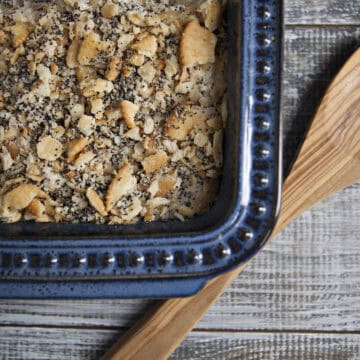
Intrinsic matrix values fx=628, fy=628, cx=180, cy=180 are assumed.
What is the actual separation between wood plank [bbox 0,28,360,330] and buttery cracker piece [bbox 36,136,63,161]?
0.23 m

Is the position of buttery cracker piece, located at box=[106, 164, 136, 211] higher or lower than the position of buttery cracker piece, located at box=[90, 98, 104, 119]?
lower

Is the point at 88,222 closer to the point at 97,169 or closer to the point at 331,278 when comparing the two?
the point at 97,169

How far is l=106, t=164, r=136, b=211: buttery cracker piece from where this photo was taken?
0.82m

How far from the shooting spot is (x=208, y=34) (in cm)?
83

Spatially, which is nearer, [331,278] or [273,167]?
[273,167]

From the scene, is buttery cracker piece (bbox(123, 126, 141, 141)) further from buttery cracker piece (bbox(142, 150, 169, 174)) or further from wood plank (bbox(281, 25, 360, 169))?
wood plank (bbox(281, 25, 360, 169))

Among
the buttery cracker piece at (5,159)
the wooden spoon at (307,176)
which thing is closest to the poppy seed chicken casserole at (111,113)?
the buttery cracker piece at (5,159)

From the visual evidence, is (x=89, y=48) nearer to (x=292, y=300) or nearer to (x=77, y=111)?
(x=77, y=111)

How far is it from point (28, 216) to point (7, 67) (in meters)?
0.20

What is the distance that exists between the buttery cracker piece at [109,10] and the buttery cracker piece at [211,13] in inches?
4.5

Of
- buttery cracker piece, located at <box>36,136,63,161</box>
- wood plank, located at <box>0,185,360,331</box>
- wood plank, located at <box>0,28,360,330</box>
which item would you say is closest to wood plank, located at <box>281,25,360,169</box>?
wood plank, located at <box>0,28,360,330</box>

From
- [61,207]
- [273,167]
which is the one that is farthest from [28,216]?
[273,167]

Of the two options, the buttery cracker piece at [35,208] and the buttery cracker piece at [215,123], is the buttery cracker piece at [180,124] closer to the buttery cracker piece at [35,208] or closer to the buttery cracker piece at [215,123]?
the buttery cracker piece at [215,123]

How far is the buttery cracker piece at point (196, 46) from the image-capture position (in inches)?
32.3
